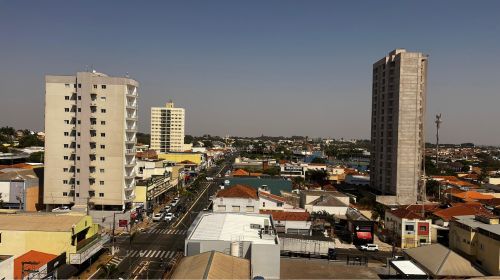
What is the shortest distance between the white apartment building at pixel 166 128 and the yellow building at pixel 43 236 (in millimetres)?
95184

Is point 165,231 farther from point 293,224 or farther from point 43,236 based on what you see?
point 43,236

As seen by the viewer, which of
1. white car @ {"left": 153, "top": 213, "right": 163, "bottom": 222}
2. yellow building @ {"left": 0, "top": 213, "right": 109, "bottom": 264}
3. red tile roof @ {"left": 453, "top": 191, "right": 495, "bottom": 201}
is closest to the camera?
yellow building @ {"left": 0, "top": 213, "right": 109, "bottom": 264}

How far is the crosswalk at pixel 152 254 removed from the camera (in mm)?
30016

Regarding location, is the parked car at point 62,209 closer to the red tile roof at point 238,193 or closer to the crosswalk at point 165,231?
the crosswalk at point 165,231

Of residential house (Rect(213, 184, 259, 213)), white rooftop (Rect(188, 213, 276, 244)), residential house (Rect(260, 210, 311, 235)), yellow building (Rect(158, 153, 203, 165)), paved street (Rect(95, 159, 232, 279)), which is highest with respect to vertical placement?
yellow building (Rect(158, 153, 203, 165))

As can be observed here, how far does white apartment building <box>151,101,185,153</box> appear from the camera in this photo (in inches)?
4766

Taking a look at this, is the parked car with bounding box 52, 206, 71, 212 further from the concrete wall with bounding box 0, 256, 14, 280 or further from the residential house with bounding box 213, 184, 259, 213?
the concrete wall with bounding box 0, 256, 14, 280

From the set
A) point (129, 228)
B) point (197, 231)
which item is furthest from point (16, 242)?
point (129, 228)

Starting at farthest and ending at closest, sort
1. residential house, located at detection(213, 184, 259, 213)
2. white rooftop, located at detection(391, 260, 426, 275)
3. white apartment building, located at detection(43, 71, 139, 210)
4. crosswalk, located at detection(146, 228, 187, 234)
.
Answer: white apartment building, located at detection(43, 71, 139, 210)
residential house, located at detection(213, 184, 259, 213)
crosswalk, located at detection(146, 228, 187, 234)
white rooftop, located at detection(391, 260, 426, 275)

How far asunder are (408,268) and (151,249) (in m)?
18.3

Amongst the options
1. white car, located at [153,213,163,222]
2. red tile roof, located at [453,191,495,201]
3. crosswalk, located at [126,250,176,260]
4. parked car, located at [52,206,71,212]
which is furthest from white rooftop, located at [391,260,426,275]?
red tile roof, located at [453,191,495,201]

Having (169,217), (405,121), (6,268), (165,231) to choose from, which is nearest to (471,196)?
(405,121)

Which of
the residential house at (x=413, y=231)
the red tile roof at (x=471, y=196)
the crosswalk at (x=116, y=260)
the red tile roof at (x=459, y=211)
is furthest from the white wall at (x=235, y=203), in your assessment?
the red tile roof at (x=471, y=196)

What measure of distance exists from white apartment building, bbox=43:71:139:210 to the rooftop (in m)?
13.8
